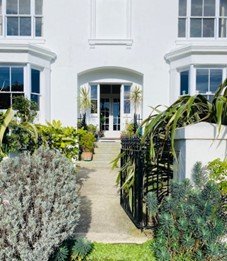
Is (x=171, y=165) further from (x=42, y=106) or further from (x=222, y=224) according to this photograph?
(x=42, y=106)

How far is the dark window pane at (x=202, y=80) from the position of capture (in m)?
13.9

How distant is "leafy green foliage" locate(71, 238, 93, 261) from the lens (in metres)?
3.70

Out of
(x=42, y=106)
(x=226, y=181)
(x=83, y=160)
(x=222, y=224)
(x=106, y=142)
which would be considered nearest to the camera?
(x=222, y=224)

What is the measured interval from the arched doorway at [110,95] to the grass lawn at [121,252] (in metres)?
11.9

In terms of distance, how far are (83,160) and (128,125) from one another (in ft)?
13.4

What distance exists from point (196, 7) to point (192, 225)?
546 inches

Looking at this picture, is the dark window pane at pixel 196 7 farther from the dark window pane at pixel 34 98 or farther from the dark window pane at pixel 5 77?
the dark window pane at pixel 5 77

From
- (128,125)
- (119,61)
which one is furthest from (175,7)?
(128,125)

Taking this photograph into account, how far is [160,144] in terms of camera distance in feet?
14.7

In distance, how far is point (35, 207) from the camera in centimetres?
335

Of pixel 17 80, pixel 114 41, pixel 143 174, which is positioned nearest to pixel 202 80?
pixel 114 41

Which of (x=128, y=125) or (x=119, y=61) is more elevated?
(x=119, y=61)

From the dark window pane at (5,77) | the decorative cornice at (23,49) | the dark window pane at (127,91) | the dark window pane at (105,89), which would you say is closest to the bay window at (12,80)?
the dark window pane at (5,77)

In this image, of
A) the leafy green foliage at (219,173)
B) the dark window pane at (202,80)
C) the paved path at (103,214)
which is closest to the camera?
the leafy green foliage at (219,173)
